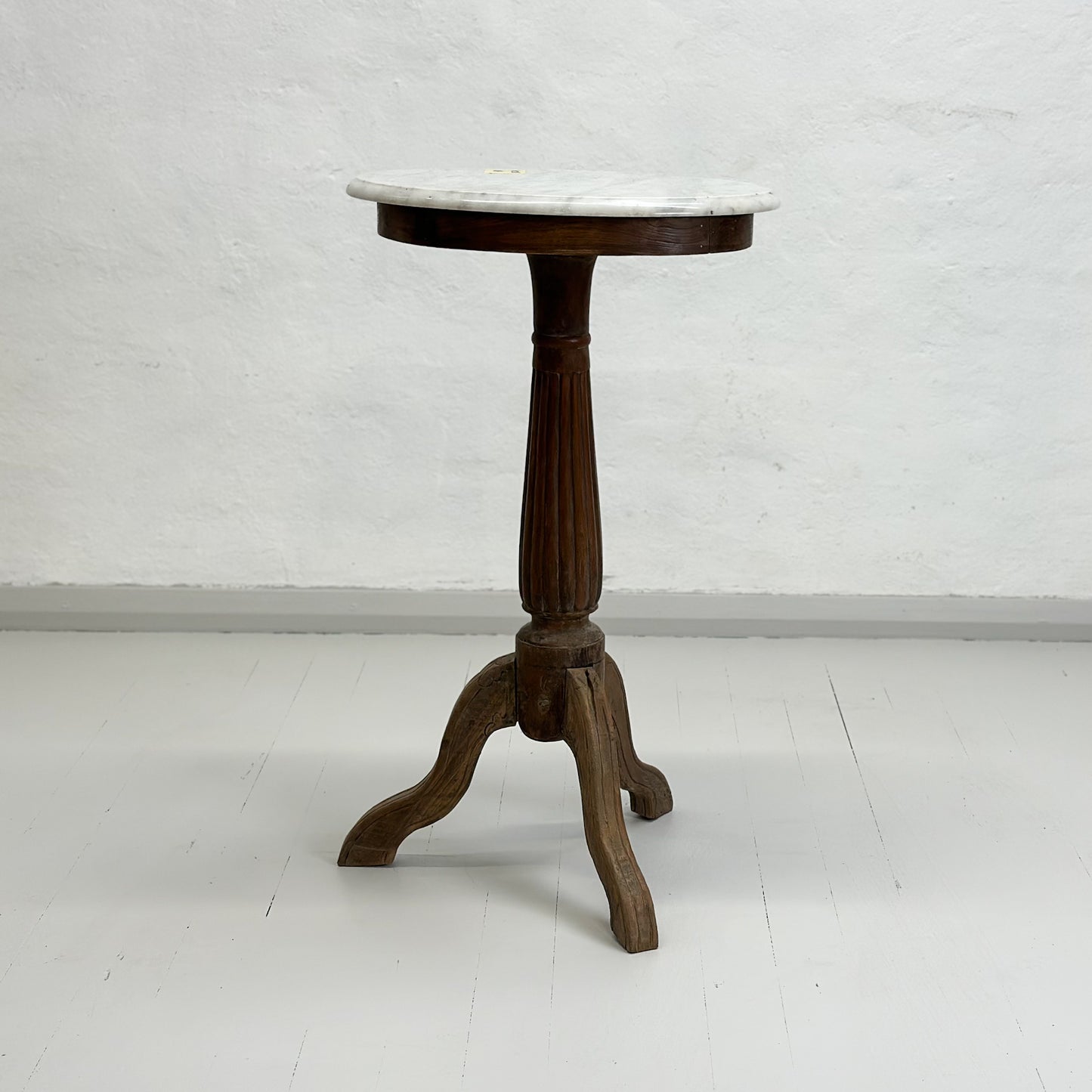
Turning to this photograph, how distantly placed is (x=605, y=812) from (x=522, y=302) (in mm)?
1416

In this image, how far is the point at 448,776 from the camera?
7.13ft

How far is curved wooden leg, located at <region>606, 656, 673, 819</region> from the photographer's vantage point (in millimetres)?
2193

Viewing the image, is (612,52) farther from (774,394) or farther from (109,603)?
(109,603)

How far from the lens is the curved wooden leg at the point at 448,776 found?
7.03 ft

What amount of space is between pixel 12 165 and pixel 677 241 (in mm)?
1931

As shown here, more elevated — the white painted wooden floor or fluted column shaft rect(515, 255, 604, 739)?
fluted column shaft rect(515, 255, 604, 739)

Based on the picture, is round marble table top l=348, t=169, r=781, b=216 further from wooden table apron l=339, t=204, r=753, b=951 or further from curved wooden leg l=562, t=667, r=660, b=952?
curved wooden leg l=562, t=667, r=660, b=952

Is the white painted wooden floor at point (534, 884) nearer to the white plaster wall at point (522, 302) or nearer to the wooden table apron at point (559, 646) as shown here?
the wooden table apron at point (559, 646)

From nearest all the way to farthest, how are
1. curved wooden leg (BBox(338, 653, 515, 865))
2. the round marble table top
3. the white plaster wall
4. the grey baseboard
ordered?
the round marble table top
curved wooden leg (BBox(338, 653, 515, 865))
the white plaster wall
the grey baseboard

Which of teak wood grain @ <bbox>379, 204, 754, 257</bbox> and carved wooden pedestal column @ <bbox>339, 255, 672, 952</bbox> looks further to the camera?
carved wooden pedestal column @ <bbox>339, 255, 672, 952</bbox>

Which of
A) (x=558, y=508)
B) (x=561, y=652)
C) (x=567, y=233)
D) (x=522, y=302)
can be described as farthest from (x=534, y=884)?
(x=522, y=302)

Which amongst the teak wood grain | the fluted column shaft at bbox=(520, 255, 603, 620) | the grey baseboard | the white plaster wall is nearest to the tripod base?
the fluted column shaft at bbox=(520, 255, 603, 620)

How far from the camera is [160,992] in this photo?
6.14 ft

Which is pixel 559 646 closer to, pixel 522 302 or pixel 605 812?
pixel 605 812
